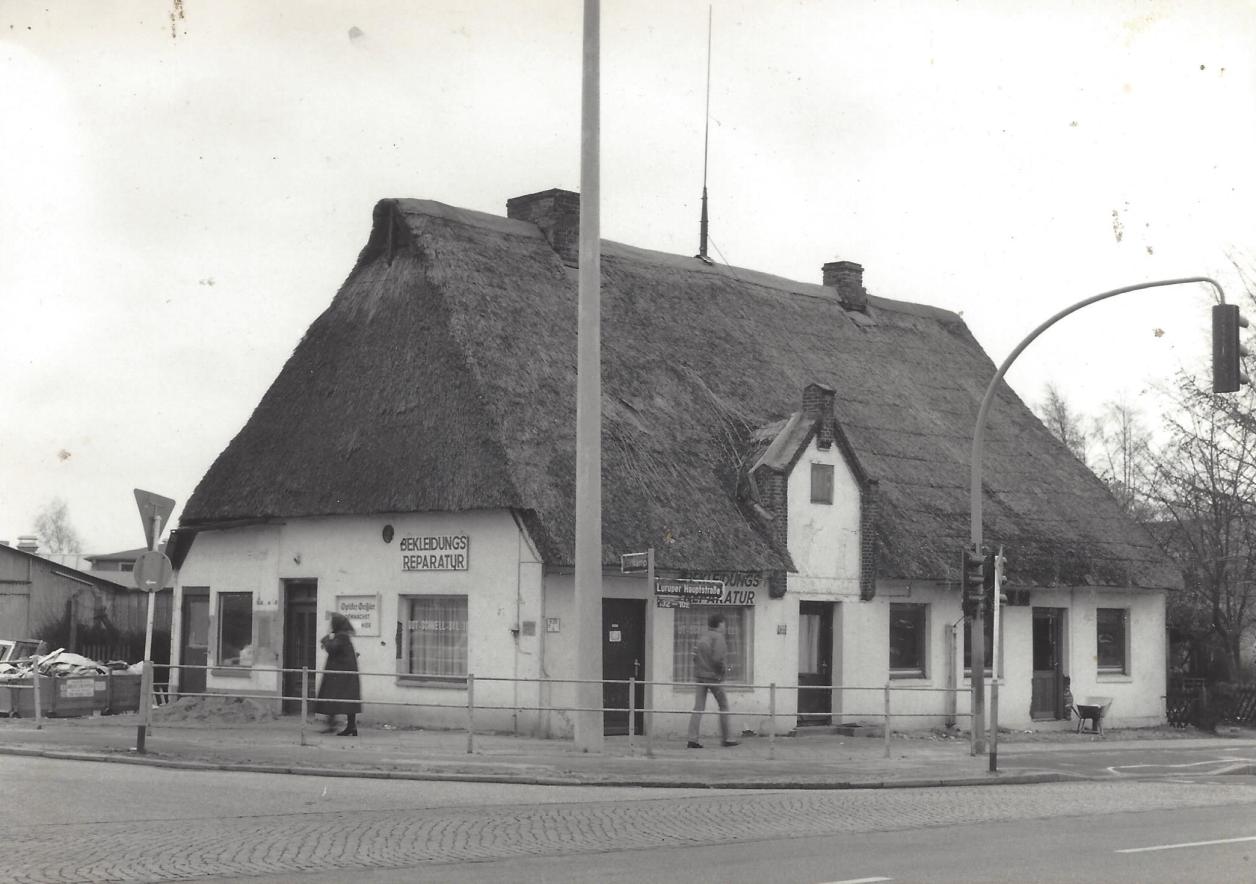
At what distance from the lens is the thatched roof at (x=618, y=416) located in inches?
1023

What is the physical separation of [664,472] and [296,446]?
6881 mm

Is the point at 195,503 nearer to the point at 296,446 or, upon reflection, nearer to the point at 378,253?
the point at 296,446

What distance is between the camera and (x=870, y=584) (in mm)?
29219

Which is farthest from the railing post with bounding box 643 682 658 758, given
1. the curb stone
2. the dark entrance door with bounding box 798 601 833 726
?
the dark entrance door with bounding box 798 601 833 726

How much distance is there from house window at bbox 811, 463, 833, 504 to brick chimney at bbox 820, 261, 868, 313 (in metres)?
9.52

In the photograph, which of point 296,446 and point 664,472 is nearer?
point 664,472

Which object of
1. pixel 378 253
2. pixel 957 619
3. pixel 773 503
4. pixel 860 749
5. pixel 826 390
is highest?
pixel 378 253

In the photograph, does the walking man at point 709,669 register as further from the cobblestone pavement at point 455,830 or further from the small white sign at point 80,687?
the small white sign at point 80,687

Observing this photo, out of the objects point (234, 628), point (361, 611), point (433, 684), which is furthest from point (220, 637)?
point (433, 684)

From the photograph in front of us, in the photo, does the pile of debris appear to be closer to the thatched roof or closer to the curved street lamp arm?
the thatched roof

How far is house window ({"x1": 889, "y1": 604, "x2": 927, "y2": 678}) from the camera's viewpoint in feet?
99.1

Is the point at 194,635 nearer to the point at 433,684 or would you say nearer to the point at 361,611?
the point at 361,611

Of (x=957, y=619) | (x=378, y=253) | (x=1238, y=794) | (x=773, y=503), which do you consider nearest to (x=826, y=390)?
(x=773, y=503)

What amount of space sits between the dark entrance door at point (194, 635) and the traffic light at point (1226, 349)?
18827 mm
